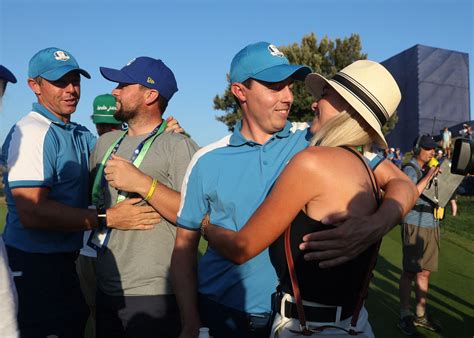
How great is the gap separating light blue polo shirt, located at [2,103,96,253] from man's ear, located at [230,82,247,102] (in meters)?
1.32

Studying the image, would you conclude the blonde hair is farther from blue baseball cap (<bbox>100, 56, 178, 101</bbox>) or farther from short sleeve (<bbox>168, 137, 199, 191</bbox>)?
blue baseball cap (<bbox>100, 56, 178, 101</bbox>)

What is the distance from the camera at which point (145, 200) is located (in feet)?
9.25

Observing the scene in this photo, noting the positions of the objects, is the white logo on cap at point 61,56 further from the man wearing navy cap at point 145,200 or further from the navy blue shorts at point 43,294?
the navy blue shorts at point 43,294

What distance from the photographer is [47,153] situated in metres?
2.89

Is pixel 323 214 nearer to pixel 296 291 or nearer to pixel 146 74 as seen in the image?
pixel 296 291

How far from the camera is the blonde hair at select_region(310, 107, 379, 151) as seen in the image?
194 cm

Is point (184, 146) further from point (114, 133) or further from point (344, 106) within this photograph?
point (344, 106)

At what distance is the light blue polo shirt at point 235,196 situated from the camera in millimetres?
2303

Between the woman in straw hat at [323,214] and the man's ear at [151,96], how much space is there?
144 cm

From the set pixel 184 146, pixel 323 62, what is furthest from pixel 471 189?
pixel 323 62

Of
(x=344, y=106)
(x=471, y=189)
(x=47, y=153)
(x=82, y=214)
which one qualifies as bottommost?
(x=471, y=189)

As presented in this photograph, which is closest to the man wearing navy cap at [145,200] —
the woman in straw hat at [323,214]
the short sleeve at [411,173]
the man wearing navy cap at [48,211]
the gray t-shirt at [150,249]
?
the gray t-shirt at [150,249]

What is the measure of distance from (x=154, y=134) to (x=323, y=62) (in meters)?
32.6

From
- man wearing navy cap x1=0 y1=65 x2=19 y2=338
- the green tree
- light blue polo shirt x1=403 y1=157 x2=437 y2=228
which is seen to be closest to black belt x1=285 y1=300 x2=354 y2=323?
man wearing navy cap x1=0 y1=65 x2=19 y2=338
